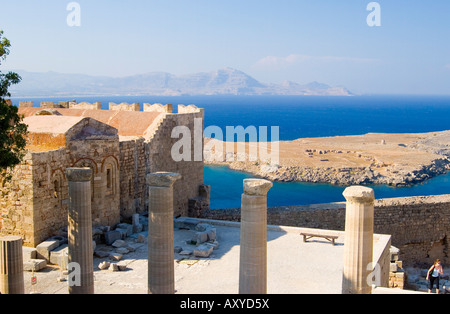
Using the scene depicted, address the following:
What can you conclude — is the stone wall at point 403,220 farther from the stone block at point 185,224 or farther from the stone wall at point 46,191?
the stone wall at point 46,191

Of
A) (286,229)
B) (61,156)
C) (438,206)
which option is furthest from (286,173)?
(61,156)

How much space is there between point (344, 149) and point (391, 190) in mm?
18177

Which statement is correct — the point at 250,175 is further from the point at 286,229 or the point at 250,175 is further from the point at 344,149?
the point at 286,229

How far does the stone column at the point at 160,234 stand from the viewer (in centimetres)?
Result: 910

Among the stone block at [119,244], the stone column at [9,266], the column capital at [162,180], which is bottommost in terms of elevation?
the stone block at [119,244]

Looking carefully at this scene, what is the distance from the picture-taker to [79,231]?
9430 millimetres

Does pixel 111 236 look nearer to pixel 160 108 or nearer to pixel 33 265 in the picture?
pixel 33 265

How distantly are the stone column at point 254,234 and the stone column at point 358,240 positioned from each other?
1482mm

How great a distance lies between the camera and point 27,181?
42.3ft

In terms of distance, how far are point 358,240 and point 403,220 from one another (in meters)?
15.3

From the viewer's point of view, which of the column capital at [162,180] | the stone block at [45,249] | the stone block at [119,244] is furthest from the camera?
the stone block at [119,244]

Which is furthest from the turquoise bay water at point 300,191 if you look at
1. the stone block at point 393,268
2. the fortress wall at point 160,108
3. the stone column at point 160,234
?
the stone column at point 160,234

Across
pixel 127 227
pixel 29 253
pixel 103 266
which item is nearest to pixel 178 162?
pixel 127 227

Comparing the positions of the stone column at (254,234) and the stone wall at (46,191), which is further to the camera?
the stone wall at (46,191)
